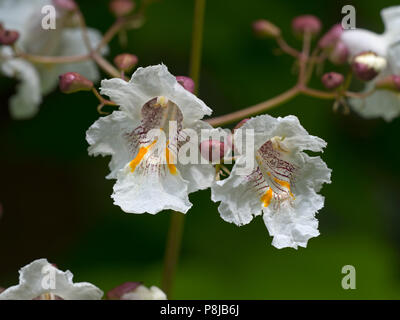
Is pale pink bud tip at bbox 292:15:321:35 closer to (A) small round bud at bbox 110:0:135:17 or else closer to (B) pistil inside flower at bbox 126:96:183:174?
(A) small round bud at bbox 110:0:135:17

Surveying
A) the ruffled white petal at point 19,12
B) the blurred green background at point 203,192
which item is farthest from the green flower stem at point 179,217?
the blurred green background at point 203,192

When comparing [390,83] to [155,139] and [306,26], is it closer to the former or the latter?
[306,26]

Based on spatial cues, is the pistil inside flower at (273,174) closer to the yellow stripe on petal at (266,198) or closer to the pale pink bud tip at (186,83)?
the yellow stripe on petal at (266,198)

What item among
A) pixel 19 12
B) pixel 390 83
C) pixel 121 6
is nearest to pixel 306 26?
pixel 390 83

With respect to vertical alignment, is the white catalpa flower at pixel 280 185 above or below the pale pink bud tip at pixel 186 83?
below

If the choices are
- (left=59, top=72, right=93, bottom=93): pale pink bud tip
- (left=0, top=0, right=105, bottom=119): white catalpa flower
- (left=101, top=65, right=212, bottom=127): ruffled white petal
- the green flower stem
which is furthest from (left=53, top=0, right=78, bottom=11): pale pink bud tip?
(left=101, top=65, right=212, bottom=127): ruffled white petal

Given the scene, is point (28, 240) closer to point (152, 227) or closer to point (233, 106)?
point (152, 227)
